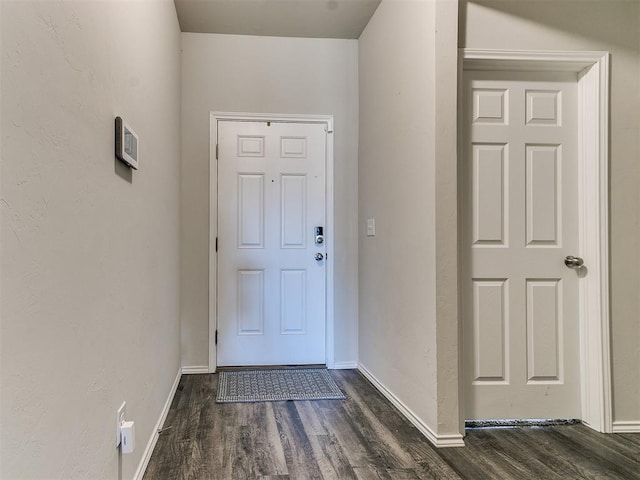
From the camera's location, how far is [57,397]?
2.91 ft

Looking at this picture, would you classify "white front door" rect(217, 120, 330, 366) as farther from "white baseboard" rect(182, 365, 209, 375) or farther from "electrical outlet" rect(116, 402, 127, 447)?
"electrical outlet" rect(116, 402, 127, 447)

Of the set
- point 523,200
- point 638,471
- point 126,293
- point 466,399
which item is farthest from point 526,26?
point 126,293

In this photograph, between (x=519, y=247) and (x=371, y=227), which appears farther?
(x=371, y=227)

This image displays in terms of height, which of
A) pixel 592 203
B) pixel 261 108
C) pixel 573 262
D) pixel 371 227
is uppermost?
pixel 261 108

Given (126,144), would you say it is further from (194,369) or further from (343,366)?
(343,366)

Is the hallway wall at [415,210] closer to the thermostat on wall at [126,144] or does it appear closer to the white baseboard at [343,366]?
the white baseboard at [343,366]

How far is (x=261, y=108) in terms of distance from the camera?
10.7 feet

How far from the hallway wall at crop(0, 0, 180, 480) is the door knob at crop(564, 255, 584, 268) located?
216 centimetres

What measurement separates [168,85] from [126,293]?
5.13ft

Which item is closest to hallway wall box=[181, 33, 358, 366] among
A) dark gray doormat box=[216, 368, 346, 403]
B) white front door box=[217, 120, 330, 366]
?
white front door box=[217, 120, 330, 366]

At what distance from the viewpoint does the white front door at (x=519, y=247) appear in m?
2.18

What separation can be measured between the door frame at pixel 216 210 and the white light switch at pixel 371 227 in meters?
0.37

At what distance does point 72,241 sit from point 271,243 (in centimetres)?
230

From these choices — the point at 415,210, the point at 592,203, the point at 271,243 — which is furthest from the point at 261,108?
the point at 592,203
